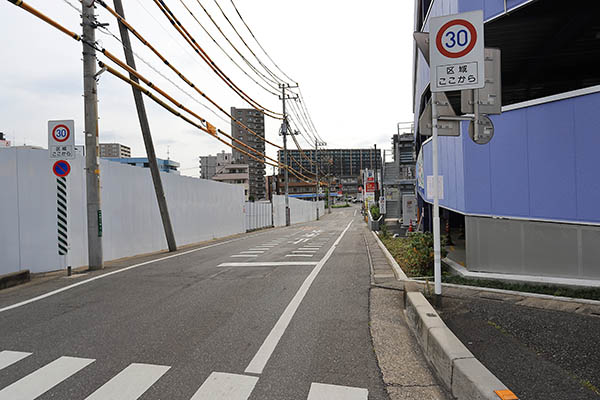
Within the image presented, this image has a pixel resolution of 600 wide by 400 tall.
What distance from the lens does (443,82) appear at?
542 centimetres

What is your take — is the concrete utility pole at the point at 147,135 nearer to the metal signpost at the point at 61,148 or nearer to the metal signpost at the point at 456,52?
the metal signpost at the point at 61,148

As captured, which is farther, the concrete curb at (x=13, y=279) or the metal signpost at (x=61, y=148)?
the metal signpost at (x=61, y=148)

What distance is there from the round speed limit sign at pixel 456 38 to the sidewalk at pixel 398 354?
12.6ft

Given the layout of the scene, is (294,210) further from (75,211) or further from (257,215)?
(75,211)

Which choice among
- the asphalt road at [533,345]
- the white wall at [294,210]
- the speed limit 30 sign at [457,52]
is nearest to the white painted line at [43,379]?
the asphalt road at [533,345]

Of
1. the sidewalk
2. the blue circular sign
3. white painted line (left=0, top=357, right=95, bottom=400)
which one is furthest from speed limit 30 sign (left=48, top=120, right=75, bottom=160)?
the sidewalk

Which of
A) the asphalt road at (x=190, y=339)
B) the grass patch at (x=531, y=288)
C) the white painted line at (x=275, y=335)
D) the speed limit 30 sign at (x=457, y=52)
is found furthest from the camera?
the grass patch at (x=531, y=288)

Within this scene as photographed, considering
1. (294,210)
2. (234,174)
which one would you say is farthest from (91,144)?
(234,174)

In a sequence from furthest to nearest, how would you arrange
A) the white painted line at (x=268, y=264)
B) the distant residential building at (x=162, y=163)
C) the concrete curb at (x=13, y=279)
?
the distant residential building at (x=162, y=163) < the white painted line at (x=268, y=264) < the concrete curb at (x=13, y=279)

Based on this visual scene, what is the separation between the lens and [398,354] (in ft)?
14.6

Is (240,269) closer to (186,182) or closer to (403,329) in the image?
(403,329)

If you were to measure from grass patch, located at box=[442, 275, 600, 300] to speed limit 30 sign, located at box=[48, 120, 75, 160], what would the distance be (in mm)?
9202

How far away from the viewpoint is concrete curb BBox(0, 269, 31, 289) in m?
8.35

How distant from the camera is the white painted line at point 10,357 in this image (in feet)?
13.9
